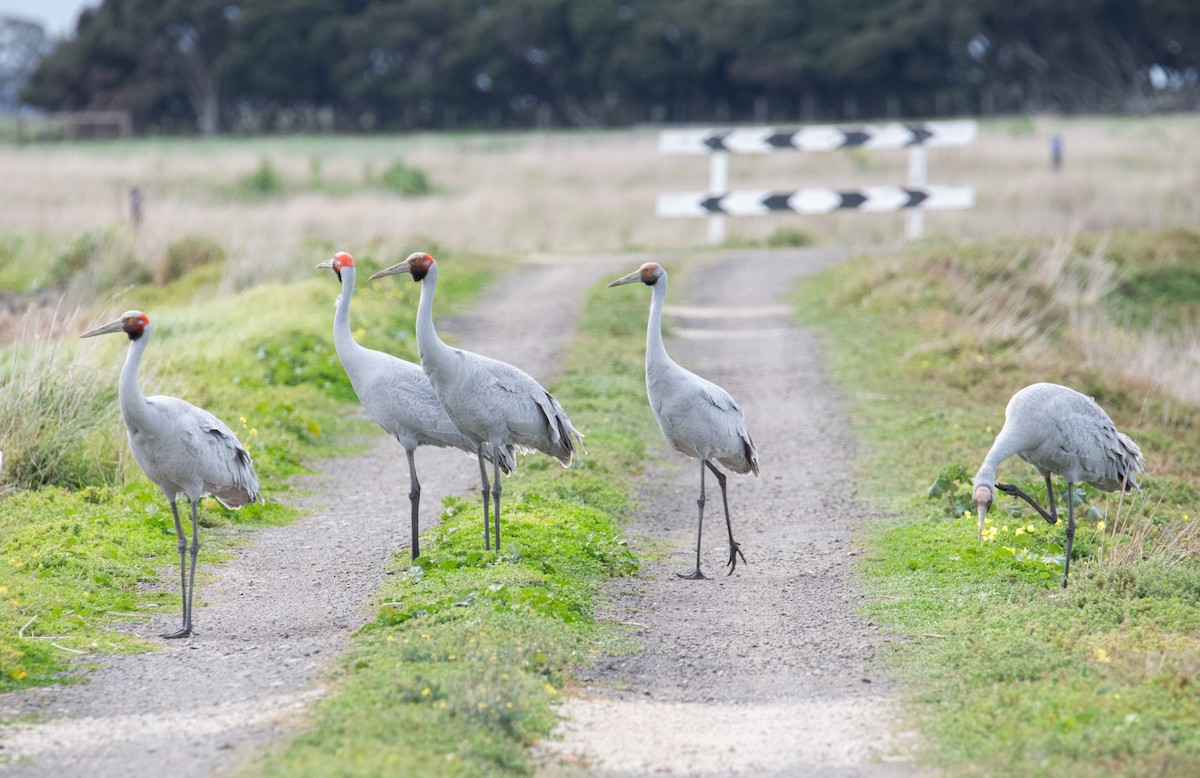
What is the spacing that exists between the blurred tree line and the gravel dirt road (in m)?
42.8

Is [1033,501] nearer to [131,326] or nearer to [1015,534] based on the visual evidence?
[1015,534]

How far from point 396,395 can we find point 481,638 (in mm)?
2089

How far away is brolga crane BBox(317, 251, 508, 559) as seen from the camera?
788 cm

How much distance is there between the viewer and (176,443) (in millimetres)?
6977

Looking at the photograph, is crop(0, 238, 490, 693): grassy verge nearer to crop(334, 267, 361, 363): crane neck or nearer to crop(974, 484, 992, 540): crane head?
crop(334, 267, 361, 363): crane neck

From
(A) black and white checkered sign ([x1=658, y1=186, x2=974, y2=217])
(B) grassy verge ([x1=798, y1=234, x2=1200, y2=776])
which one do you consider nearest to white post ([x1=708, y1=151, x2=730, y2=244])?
(A) black and white checkered sign ([x1=658, y1=186, x2=974, y2=217])

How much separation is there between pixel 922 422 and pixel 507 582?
5.44 metres

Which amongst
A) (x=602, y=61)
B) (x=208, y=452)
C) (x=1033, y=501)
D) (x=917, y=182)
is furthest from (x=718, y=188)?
(x=602, y=61)

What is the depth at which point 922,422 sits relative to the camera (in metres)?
11.5

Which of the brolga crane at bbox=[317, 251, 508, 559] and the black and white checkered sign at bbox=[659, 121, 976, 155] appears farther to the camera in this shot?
the black and white checkered sign at bbox=[659, 121, 976, 155]

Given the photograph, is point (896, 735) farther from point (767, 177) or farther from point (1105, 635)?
point (767, 177)

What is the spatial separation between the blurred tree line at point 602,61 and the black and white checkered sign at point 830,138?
30010 mm

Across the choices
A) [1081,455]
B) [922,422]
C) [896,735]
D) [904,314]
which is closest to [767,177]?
[904,314]

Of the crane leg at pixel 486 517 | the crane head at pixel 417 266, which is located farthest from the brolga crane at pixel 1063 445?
the crane head at pixel 417 266
